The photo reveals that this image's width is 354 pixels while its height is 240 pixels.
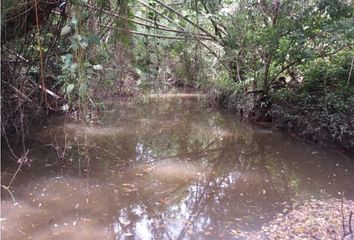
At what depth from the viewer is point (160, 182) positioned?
5.18 m

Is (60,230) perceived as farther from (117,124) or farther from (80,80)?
(117,124)

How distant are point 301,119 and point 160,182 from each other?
3879 mm

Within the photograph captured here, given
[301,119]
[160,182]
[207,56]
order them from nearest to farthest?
[160,182], [301,119], [207,56]

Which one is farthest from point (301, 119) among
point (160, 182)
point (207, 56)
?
point (207, 56)

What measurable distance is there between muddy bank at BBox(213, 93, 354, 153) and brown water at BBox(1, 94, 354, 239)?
28 cm

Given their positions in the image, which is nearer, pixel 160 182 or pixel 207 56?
pixel 160 182

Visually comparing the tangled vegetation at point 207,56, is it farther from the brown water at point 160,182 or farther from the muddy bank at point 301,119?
the brown water at point 160,182

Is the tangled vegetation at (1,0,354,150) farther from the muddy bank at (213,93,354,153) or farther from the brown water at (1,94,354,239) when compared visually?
the brown water at (1,94,354,239)

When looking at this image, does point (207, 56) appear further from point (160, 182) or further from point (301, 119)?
point (160, 182)

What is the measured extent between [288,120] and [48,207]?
5.65 metres

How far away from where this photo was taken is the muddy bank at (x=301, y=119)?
664cm

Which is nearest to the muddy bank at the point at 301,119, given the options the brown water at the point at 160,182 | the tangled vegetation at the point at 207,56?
the tangled vegetation at the point at 207,56

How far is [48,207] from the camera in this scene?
13.9ft

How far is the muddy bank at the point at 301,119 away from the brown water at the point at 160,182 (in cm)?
28
